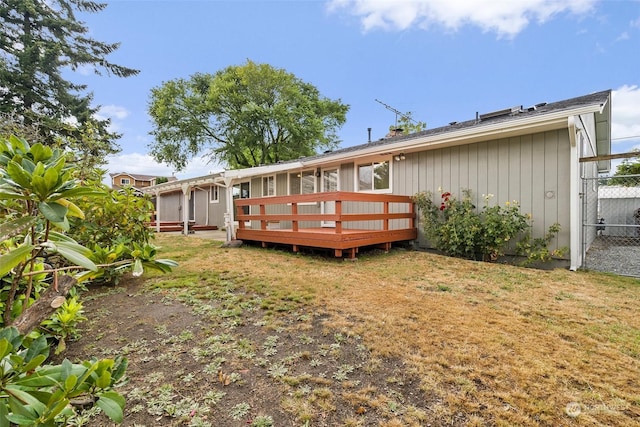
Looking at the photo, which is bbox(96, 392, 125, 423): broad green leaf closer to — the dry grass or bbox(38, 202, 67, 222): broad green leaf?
bbox(38, 202, 67, 222): broad green leaf

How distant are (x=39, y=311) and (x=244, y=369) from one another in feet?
4.33

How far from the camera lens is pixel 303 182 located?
10234 mm

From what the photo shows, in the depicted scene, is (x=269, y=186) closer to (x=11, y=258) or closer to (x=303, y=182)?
(x=303, y=182)

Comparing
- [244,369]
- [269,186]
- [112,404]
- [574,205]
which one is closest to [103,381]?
[112,404]

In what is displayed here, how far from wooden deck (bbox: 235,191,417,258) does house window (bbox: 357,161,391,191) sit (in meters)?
0.55

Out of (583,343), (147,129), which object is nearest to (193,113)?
(147,129)

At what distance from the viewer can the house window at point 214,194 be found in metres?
16.0

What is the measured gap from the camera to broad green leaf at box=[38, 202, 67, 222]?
910mm

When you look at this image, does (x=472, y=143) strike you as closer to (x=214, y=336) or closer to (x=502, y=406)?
(x=502, y=406)

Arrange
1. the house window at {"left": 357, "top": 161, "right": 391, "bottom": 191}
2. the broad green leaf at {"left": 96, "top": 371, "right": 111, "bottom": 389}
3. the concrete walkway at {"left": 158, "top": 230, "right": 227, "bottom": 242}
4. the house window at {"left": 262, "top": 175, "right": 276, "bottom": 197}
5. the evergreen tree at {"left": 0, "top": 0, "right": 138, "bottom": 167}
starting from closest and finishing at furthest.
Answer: the broad green leaf at {"left": 96, "top": 371, "right": 111, "bottom": 389} → the house window at {"left": 357, "top": 161, "right": 391, "bottom": 191} → the concrete walkway at {"left": 158, "top": 230, "right": 227, "bottom": 242} → the house window at {"left": 262, "top": 175, "right": 276, "bottom": 197} → the evergreen tree at {"left": 0, "top": 0, "right": 138, "bottom": 167}

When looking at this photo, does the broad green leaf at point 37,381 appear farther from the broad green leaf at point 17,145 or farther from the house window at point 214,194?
the house window at point 214,194

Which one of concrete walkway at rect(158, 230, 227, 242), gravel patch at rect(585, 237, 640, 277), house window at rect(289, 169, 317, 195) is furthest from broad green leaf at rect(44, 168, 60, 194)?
concrete walkway at rect(158, 230, 227, 242)

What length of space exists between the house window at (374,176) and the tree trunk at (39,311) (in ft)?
24.5

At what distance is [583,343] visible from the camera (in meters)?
2.47
